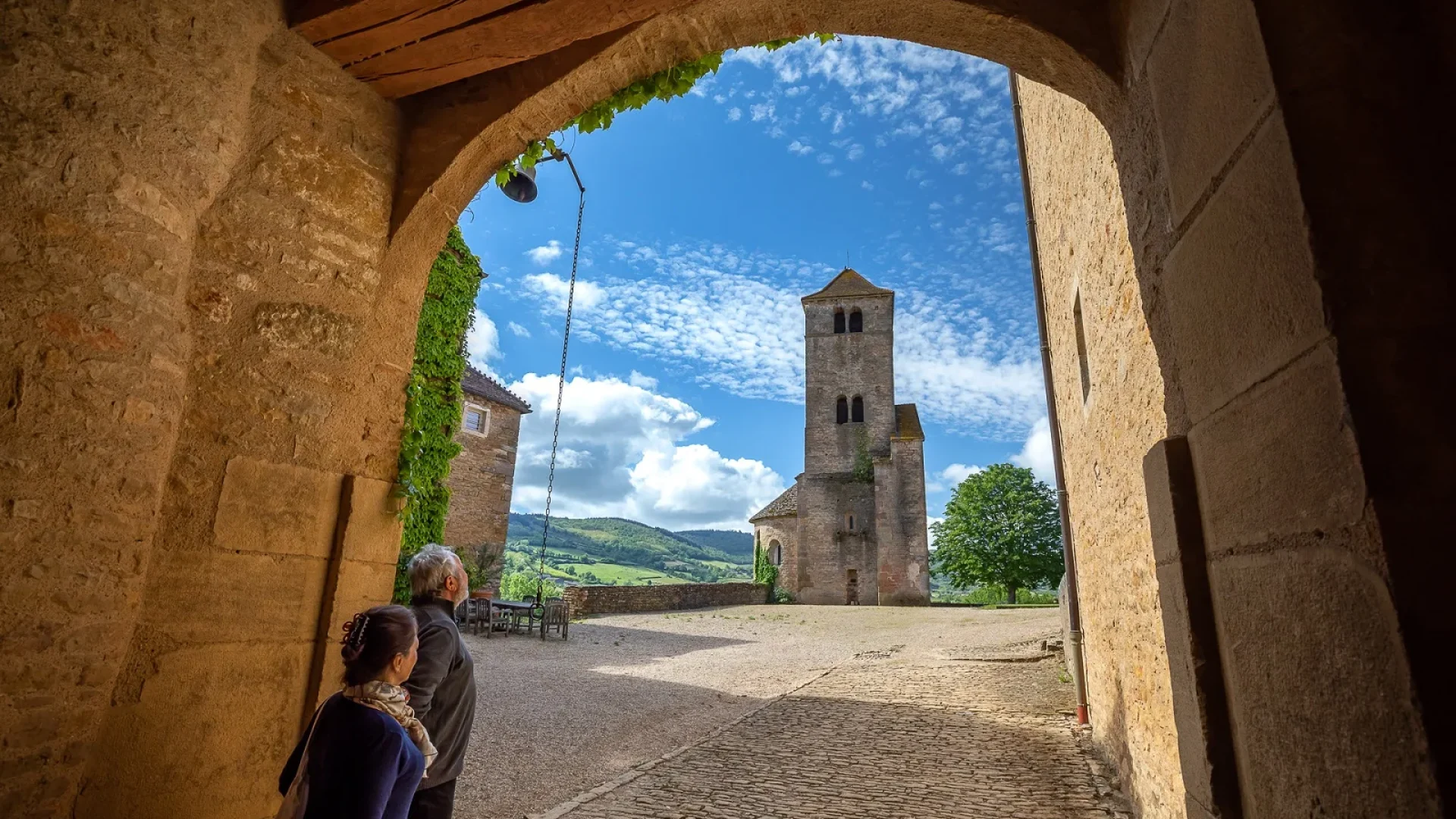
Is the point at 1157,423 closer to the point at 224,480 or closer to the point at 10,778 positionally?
the point at 224,480

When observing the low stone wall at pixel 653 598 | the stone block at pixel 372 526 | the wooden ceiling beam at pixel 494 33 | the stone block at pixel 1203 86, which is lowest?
the low stone wall at pixel 653 598

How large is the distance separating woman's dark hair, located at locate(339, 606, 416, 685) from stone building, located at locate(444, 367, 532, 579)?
17.5m

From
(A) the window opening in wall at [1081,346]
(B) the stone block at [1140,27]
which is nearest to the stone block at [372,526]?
(B) the stone block at [1140,27]

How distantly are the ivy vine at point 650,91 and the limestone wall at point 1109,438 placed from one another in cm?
214

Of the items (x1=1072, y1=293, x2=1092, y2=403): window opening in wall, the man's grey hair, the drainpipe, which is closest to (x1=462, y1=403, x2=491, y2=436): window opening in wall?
the drainpipe

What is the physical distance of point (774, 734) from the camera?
6449mm

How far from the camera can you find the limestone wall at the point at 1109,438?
349cm

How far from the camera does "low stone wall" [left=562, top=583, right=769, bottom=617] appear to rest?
1894cm

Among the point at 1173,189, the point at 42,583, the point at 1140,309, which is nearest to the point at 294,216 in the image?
the point at 42,583

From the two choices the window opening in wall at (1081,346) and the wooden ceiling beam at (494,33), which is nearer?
the wooden ceiling beam at (494,33)

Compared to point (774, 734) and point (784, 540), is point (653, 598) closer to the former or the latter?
point (784, 540)

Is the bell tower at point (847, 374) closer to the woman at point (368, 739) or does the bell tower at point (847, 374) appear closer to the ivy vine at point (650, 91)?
the ivy vine at point (650, 91)

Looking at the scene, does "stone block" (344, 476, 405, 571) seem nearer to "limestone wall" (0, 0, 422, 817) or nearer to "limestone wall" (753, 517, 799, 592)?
"limestone wall" (0, 0, 422, 817)

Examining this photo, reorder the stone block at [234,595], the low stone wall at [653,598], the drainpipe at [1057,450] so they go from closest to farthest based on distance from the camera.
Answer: the stone block at [234,595], the drainpipe at [1057,450], the low stone wall at [653,598]
